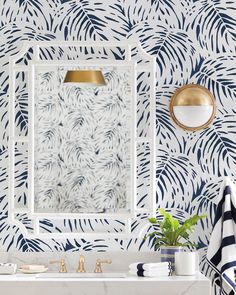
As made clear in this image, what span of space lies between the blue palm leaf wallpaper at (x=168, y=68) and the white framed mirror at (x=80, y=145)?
0.20 feet

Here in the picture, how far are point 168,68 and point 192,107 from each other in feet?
0.90

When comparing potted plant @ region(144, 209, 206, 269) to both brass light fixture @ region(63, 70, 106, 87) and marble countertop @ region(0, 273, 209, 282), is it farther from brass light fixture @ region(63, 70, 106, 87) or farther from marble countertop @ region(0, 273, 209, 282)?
brass light fixture @ region(63, 70, 106, 87)

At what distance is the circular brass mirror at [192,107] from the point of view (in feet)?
13.3

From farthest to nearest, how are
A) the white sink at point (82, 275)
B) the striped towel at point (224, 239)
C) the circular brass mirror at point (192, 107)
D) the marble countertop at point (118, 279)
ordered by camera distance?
the circular brass mirror at point (192, 107), the striped towel at point (224, 239), the white sink at point (82, 275), the marble countertop at point (118, 279)

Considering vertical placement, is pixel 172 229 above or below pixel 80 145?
below

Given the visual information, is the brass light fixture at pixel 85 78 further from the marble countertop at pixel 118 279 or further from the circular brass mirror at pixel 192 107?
the marble countertop at pixel 118 279

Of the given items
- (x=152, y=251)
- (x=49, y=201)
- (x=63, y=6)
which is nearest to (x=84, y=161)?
(x=49, y=201)

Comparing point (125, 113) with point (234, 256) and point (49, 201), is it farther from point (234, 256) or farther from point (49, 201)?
point (234, 256)

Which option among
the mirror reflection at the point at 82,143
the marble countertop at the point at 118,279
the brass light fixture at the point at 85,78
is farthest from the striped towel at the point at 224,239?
the brass light fixture at the point at 85,78

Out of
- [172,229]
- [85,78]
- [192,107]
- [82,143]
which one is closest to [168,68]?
[192,107]

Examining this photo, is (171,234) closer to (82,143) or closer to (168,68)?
(82,143)

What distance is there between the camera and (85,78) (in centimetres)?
408

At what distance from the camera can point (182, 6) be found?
4.16 meters

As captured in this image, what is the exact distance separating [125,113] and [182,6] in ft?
2.27
